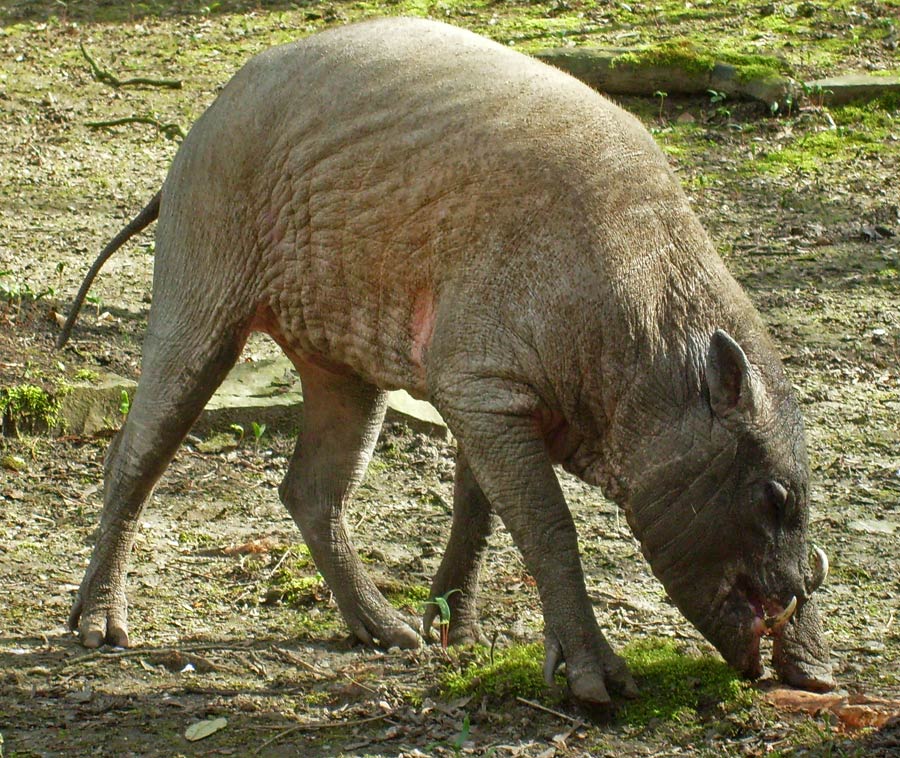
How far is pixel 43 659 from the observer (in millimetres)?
4934

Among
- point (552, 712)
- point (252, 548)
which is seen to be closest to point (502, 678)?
point (552, 712)

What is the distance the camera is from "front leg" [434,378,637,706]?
13.8 ft

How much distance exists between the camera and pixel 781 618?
413 cm

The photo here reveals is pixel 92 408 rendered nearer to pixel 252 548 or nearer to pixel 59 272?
pixel 252 548

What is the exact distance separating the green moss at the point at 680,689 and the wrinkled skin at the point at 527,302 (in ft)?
0.32

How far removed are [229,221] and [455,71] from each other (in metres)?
1.03

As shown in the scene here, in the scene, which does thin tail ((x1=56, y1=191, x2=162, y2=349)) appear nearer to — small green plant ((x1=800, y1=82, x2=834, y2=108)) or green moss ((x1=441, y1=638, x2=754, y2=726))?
green moss ((x1=441, y1=638, x2=754, y2=726))

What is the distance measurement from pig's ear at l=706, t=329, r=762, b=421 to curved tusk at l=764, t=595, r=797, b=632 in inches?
23.1

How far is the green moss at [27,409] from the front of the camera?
6812mm

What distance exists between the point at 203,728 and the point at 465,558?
1.21 metres

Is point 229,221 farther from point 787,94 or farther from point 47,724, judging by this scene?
point 787,94

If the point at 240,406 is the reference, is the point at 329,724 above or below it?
below

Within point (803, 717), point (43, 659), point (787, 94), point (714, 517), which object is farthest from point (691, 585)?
point (787, 94)

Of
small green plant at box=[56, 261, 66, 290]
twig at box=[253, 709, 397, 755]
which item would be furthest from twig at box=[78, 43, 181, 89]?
twig at box=[253, 709, 397, 755]
